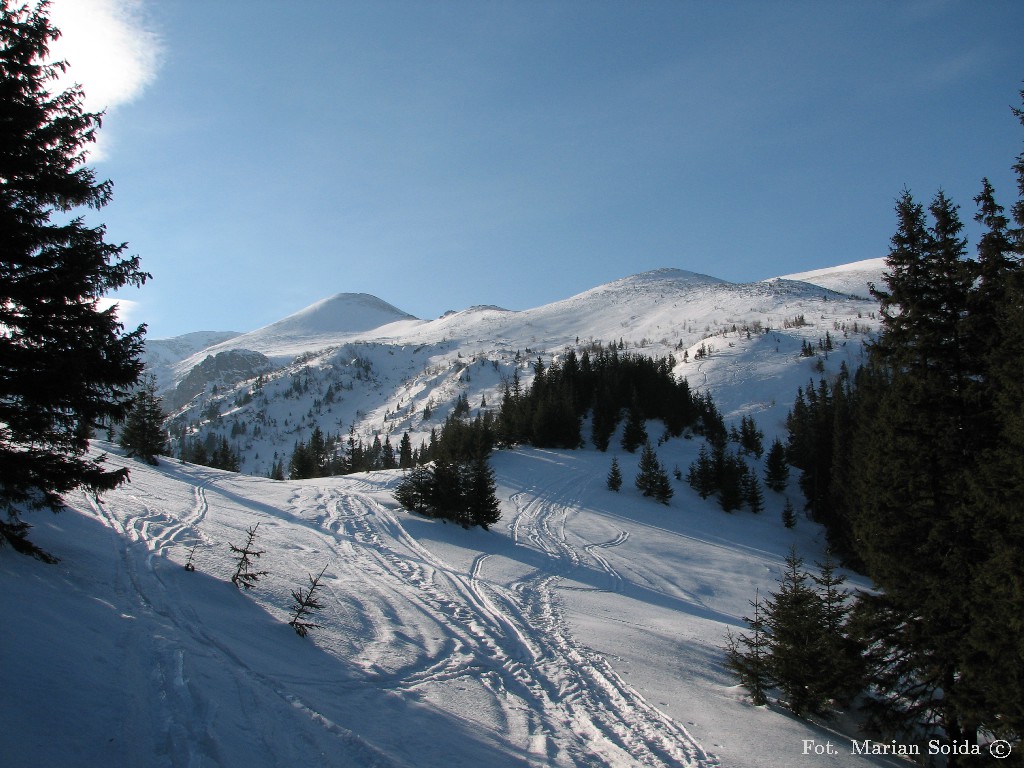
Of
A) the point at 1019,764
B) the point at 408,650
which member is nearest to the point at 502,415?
the point at 408,650

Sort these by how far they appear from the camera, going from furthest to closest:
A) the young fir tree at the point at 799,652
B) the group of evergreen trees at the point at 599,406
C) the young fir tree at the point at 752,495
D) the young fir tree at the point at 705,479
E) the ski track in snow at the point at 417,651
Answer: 1. the group of evergreen trees at the point at 599,406
2. the young fir tree at the point at 705,479
3. the young fir tree at the point at 752,495
4. the young fir tree at the point at 799,652
5. the ski track in snow at the point at 417,651

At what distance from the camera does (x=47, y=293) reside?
8469mm

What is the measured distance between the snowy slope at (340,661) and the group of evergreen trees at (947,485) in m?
2.66

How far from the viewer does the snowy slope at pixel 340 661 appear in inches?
258

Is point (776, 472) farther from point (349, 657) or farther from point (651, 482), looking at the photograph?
point (349, 657)

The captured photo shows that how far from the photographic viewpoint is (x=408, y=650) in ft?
38.9

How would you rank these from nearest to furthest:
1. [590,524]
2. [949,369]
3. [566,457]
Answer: [949,369] → [590,524] → [566,457]

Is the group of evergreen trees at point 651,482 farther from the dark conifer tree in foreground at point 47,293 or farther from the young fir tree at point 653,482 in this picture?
the dark conifer tree in foreground at point 47,293

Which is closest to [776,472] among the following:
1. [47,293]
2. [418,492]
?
[418,492]

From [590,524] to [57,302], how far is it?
35103 millimetres

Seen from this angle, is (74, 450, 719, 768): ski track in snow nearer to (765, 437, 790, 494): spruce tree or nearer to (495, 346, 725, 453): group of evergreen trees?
(765, 437, 790, 494): spruce tree

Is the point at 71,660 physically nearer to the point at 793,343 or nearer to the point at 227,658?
the point at 227,658

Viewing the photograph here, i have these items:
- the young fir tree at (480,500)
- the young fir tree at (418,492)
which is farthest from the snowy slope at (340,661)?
the young fir tree at (480,500)

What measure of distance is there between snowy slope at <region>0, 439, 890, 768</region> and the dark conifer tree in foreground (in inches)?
83.8
